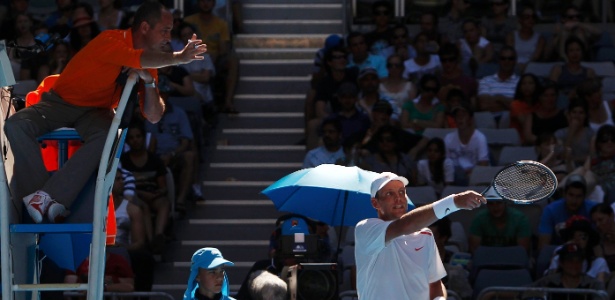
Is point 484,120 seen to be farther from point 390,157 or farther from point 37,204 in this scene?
point 37,204

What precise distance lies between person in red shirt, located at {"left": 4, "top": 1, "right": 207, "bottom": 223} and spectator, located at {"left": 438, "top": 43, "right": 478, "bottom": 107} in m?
8.74

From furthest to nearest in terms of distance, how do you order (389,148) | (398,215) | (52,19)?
(52,19), (389,148), (398,215)

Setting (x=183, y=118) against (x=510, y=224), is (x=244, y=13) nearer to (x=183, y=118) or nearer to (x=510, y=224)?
(x=183, y=118)

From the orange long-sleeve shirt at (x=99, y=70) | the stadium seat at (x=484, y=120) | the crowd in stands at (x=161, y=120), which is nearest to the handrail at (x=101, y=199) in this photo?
the orange long-sleeve shirt at (x=99, y=70)

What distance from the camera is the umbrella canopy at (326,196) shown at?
11328 millimetres

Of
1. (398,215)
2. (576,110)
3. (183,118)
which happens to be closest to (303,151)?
(183,118)

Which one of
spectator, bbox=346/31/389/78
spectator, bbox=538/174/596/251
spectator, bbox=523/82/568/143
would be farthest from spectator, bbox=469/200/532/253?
spectator, bbox=346/31/389/78

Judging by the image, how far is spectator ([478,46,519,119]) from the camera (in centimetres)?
1564

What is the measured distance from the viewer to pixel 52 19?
57.2 ft

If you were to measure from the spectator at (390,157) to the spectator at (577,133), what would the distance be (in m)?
1.83

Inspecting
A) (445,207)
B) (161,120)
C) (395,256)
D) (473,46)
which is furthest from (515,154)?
(445,207)

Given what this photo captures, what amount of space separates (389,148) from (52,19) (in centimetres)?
559

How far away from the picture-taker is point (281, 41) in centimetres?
1775

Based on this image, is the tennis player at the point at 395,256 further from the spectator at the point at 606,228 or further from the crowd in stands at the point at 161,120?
the spectator at the point at 606,228
